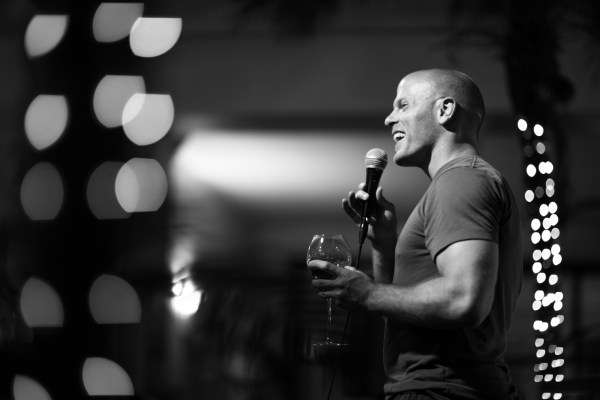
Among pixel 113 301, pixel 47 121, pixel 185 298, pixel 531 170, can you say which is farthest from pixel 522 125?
pixel 47 121

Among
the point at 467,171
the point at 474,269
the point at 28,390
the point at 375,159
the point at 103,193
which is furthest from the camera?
the point at 103,193

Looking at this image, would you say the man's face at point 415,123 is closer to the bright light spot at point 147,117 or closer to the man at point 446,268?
the man at point 446,268

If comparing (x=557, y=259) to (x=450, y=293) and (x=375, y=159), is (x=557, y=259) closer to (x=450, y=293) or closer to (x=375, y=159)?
(x=375, y=159)

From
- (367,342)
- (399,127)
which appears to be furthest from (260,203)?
(399,127)

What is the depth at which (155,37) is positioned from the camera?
3979 millimetres

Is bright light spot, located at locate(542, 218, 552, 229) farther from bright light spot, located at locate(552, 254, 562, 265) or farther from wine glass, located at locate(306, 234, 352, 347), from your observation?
wine glass, located at locate(306, 234, 352, 347)

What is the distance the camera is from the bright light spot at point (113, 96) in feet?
12.4

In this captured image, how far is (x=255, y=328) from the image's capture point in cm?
375

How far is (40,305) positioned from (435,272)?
2.51 m

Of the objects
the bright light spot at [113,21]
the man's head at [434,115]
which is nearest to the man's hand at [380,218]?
the man's head at [434,115]

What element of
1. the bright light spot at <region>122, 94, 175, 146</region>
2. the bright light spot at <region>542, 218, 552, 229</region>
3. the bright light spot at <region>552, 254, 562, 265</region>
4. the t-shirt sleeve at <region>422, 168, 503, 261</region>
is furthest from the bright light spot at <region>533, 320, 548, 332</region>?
the t-shirt sleeve at <region>422, 168, 503, 261</region>

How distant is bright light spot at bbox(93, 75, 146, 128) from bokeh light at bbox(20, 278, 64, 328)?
29.3 inches

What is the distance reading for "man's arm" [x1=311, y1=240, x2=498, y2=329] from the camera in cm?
139

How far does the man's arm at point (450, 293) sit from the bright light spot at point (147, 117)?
8.24ft
